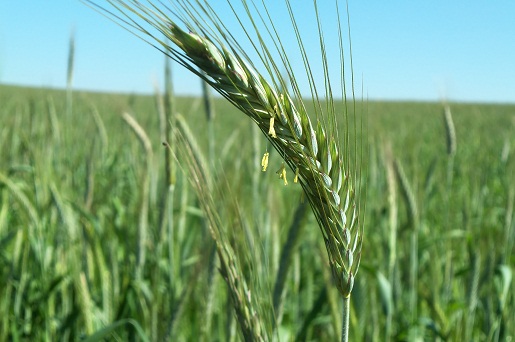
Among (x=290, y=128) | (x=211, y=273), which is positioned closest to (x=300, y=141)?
(x=290, y=128)

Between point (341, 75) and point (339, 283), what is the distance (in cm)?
26

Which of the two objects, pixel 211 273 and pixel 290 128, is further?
pixel 211 273

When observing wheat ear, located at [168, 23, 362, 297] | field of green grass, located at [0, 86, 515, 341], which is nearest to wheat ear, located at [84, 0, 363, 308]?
wheat ear, located at [168, 23, 362, 297]

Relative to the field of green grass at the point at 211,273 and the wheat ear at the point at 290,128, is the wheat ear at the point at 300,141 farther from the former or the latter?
the field of green grass at the point at 211,273

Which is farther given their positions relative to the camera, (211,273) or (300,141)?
(211,273)

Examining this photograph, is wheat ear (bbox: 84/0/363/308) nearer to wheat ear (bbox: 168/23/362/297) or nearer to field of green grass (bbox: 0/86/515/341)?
wheat ear (bbox: 168/23/362/297)

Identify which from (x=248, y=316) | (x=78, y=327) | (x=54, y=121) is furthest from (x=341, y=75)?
(x=54, y=121)

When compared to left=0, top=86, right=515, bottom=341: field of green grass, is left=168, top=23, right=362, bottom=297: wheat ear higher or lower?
higher

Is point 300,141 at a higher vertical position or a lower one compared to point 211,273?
higher

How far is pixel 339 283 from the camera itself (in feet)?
2.39

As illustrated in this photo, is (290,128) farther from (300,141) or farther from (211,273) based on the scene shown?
(211,273)

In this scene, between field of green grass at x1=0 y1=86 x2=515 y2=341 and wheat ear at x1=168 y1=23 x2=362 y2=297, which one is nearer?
wheat ear at x1=168 y1=23 x2=362 y2=297

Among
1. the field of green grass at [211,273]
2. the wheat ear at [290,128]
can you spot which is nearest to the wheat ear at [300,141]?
the wheat ear at [290,128]

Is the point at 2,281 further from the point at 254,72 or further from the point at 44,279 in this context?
the point at 254,72
